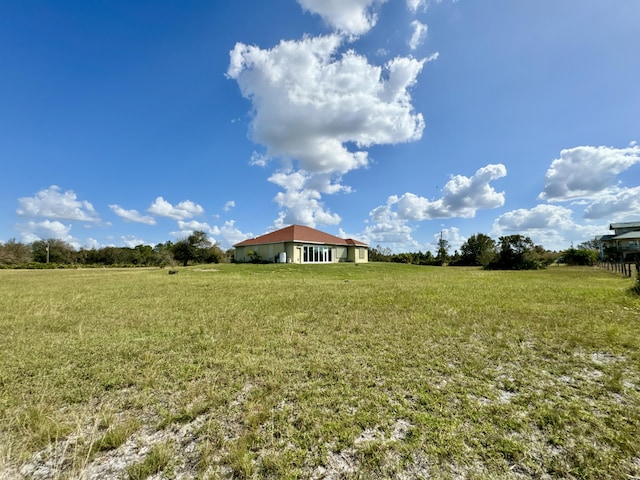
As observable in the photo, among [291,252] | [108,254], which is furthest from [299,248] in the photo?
[108,254]

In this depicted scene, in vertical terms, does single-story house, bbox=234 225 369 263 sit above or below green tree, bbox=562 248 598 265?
above

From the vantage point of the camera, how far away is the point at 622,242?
41.8m

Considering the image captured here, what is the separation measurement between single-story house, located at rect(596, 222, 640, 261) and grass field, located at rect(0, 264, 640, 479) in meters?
47.7

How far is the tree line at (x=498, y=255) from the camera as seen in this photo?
2930 cm

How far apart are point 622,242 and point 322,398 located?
5877 centimetres

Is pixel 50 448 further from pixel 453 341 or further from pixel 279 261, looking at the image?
pixel 279 261

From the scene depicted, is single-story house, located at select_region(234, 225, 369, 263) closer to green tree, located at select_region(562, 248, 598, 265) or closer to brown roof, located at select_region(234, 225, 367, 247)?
brown roof, located at select_region(234, 225, 367, 247)

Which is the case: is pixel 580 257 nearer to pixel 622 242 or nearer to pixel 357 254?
A: pixel 622 242

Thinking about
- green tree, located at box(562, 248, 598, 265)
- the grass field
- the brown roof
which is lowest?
the grass field

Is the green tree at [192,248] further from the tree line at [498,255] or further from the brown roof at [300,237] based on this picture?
the tree line at [498,255]

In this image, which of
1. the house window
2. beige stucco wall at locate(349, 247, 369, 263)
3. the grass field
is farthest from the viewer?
beige stucco wall at locate(349, 247, 369, 263)

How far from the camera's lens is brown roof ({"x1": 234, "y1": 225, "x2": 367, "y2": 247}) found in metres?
31.4

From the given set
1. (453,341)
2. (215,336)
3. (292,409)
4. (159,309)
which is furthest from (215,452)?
(159,309)

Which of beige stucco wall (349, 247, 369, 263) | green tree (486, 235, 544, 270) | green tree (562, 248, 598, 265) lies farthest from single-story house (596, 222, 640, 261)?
beige stucco wall (349, 247, 369, 263)
